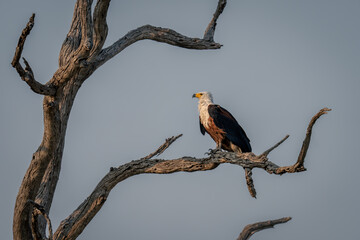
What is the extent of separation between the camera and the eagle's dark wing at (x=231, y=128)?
22.5 ft

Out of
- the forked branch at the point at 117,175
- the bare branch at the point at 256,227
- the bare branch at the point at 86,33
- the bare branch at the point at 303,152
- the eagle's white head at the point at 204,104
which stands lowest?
the bare branch at the point at 256,227

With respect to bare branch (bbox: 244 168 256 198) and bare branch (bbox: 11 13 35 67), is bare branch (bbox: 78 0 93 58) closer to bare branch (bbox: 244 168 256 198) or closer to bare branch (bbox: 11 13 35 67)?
bare branch (bbox: 11 13 35 67)

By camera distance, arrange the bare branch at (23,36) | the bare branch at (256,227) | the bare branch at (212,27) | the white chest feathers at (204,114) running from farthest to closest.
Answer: the white chest feathers at (204,114), the bare branch at (212,27), the bare branch at (256,227), the bare branch at (23,36)

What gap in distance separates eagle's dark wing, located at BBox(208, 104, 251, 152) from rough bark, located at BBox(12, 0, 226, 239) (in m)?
1.29

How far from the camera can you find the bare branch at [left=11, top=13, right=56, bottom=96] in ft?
13.0

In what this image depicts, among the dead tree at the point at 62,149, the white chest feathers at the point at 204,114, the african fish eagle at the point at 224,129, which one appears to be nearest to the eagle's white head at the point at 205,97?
the white chest feathers at the point at 204,114

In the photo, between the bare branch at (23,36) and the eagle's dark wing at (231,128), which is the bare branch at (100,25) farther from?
the eagle's dark wing at (231,128)

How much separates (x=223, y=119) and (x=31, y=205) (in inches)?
115

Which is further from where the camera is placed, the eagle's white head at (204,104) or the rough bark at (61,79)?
the eagle's white head at (204,104)

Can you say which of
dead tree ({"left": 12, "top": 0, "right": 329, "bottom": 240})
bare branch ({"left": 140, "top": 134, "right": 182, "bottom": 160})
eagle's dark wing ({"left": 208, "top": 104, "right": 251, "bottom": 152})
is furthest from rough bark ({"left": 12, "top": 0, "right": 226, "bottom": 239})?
eagle's dark wing ({"left": 208, "top": 104, "right": 251, "bottom": 152})

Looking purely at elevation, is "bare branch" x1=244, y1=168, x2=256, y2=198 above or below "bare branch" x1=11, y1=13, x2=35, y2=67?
below

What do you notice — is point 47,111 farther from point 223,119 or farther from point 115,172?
point 223,119

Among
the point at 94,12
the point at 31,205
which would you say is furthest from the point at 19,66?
the point at 31,205

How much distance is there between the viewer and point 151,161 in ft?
17.4
